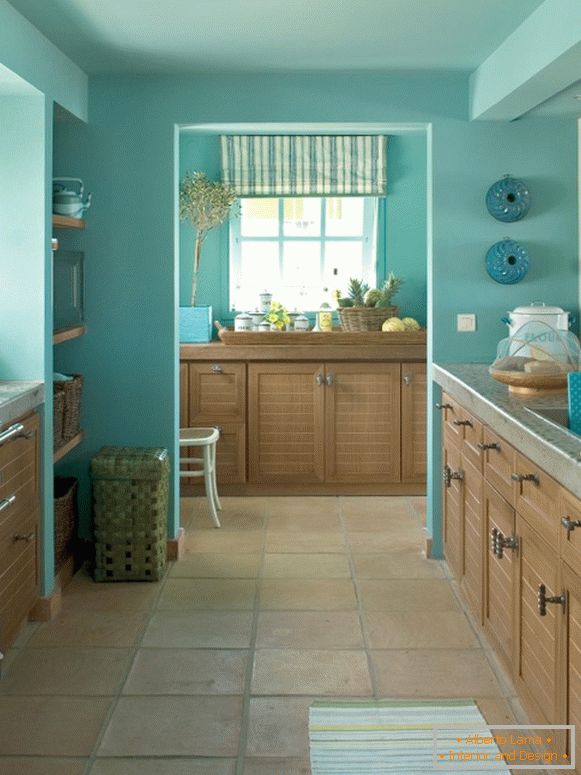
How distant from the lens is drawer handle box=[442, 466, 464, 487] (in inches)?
167

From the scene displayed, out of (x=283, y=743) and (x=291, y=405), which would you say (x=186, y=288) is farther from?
(x=283, y=743)

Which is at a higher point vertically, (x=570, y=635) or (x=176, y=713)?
(x=570, y=635)

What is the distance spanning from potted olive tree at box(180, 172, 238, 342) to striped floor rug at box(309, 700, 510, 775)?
11.8ft

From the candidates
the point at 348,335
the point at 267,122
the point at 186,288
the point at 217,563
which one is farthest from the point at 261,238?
the point at 217,563

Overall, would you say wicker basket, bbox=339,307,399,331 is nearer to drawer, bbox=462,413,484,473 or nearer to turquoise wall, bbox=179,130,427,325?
turquoise wall, bbox=179,130,427,325

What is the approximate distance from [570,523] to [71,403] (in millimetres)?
2806

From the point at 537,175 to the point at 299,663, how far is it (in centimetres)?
262

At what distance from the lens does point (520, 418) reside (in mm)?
3109

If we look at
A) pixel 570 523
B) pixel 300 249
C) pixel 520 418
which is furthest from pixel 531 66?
pixel 300 249

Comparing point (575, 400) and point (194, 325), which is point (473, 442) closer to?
point (575, 400)

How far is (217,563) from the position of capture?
4984mm

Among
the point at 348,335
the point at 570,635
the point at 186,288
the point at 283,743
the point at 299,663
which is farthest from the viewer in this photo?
the point at 186,288

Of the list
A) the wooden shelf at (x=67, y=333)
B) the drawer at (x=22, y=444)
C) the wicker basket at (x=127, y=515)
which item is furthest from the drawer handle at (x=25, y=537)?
the wooden shelf at (x=67, y=333)

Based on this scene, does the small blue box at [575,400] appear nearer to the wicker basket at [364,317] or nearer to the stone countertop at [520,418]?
the stone countertop at [520,418]
